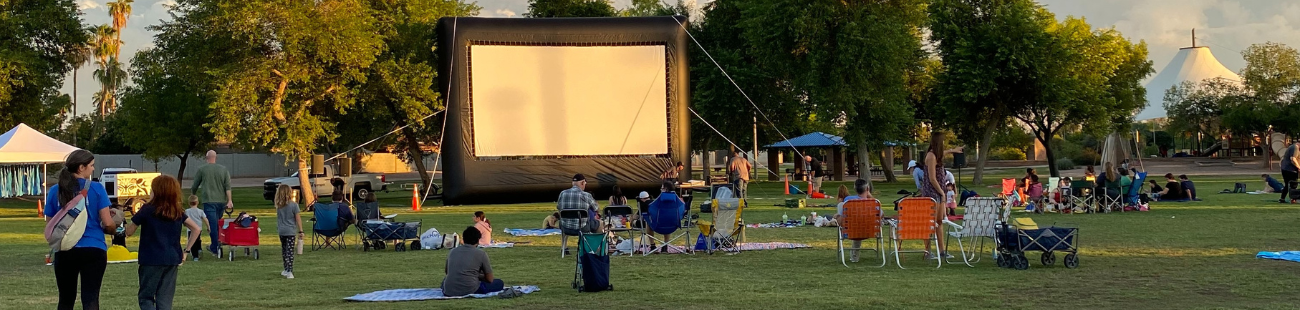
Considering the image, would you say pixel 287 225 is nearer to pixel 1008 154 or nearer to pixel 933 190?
pixel 933 190

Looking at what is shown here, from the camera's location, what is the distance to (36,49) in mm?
34562

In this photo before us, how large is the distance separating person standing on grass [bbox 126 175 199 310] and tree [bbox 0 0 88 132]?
27.6 m

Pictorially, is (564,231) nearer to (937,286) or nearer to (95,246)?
(937,286)

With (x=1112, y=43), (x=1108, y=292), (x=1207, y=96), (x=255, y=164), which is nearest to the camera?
(x=1108, y=292)

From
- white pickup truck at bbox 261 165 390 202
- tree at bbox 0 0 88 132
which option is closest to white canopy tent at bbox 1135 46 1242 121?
white pickup truck at bbox 261 165 390 202

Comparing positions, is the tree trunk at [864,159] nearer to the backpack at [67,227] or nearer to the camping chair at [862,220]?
the camping chair at [862,220]

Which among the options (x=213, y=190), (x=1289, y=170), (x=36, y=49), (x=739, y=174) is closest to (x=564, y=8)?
(x=36, y=49)

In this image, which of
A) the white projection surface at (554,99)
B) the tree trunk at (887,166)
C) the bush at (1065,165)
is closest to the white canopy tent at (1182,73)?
the bush at (1065,165)

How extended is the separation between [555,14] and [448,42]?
1527cm

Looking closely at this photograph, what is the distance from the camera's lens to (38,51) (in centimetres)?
3431

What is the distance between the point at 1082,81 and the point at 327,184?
22.8m

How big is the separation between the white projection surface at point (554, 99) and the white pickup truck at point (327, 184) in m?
6.28

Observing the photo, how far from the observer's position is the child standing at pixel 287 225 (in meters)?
11.6

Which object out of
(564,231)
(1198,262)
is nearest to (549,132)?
(564,231)
